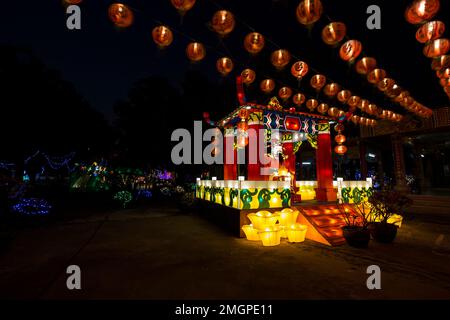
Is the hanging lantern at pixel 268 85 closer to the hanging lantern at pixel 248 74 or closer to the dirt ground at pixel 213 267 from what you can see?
the hanging lantern at pixel 248 74

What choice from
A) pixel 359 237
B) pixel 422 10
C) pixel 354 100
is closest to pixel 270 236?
pixel 359 237

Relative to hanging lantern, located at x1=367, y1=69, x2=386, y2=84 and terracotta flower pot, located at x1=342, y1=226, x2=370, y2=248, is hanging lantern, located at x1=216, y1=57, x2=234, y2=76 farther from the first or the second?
terracotta flower pot, located at x1=342, y1=226, x2=370, y2=248

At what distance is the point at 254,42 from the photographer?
566cm

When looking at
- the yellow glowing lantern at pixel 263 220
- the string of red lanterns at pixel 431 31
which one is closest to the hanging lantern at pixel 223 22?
the string of red lanterns at pixel 431 31

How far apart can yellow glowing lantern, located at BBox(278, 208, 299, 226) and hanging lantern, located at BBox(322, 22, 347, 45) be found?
4381mm

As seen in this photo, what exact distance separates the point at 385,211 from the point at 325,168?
3162 mm

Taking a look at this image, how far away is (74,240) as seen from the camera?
5.92 meters

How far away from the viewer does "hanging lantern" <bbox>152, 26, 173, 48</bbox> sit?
493 centimetres

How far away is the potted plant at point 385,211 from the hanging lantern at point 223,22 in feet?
18.7

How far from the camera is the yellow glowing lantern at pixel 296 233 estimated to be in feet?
18.6

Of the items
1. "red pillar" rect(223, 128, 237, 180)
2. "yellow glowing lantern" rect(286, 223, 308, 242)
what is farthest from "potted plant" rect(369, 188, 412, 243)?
"red pillar" rect(223, 128, 237, 180)

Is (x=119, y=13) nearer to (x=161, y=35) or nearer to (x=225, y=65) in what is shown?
(x=161, y=35)
